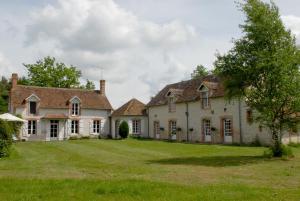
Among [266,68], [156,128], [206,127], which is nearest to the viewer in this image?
Answer: [266,68]

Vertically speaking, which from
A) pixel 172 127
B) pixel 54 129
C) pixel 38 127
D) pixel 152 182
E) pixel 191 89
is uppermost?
pixel 191 89

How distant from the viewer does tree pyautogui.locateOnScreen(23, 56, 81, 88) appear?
173 ft

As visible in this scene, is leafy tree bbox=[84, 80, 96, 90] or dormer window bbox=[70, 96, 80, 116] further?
leafy tree bbox=[84, 80, 96, 90]

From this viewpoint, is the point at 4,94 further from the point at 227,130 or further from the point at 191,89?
the point at 227,130

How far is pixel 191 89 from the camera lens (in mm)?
36219

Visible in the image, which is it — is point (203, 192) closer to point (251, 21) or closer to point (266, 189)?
point (266, 189)

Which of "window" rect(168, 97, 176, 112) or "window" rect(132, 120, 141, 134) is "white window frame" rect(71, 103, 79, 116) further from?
"window" rect(168, 97, 176, 112)

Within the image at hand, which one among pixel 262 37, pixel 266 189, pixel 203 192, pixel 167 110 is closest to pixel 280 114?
pixel 262 37

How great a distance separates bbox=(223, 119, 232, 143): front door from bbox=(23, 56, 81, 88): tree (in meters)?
29.5

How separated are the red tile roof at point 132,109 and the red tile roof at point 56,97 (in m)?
1.66

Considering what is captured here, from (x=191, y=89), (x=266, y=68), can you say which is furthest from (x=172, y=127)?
(x=266, y=68)

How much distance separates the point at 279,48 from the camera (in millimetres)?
17797

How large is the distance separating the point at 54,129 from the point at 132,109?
8.71 metres

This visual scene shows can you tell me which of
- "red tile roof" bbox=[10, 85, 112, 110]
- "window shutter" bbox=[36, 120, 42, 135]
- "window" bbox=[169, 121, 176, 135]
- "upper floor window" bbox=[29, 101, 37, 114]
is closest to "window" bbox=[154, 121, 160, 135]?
"window" bbox=[169, 121, 176, 135]
